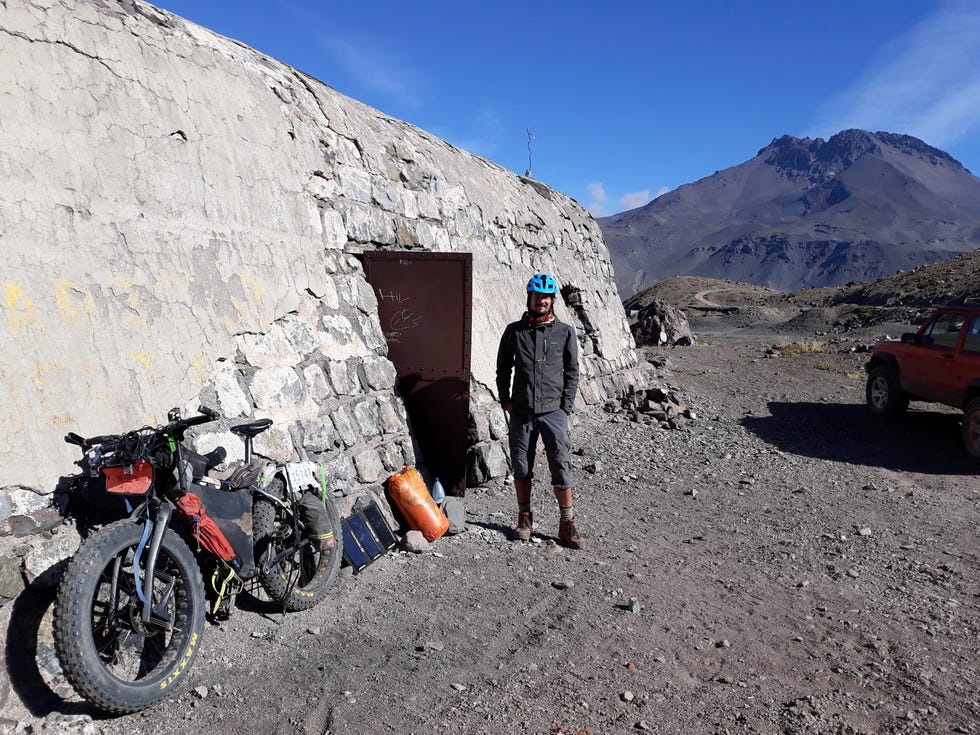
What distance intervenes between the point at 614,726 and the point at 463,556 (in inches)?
84.2

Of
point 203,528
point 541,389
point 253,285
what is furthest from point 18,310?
point 541,389

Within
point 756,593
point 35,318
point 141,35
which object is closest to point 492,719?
point 756,593

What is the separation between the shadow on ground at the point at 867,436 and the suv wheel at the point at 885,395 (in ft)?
0.54

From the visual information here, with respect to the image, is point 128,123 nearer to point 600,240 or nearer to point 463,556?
point 463,556

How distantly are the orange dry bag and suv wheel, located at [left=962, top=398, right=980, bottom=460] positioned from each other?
6.57 m

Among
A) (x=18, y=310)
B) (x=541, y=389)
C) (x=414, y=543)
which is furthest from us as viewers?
(x=541, y=389)

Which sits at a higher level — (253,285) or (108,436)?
(253,285)

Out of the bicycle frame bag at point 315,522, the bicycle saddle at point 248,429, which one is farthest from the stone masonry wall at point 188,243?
the bicycle frame bag at point 315,522

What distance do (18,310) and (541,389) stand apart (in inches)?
129

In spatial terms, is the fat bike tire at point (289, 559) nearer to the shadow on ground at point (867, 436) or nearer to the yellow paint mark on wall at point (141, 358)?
the yellow paint mark on wall at point (141, 358)

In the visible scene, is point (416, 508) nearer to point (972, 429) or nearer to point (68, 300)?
point (68, 300)

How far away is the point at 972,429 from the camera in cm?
816

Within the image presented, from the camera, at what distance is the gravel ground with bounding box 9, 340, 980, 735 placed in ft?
10.3

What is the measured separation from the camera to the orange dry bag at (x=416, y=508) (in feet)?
17.4
